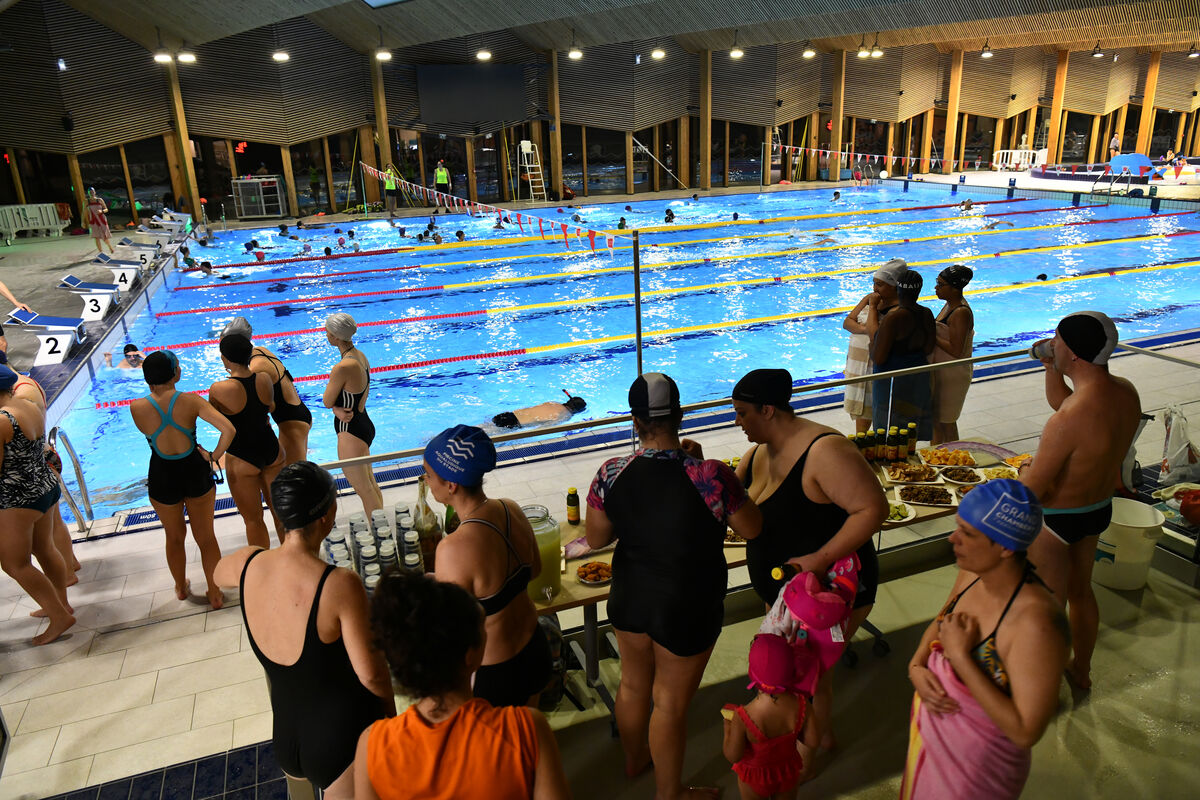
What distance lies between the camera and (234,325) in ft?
14.6

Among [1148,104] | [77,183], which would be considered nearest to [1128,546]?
[77,183]

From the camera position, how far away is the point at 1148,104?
31188 mm

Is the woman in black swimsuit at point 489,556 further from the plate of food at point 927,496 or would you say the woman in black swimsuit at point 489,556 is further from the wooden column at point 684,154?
the wooden column at point 684,154

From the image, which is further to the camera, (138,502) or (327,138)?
(327,138)

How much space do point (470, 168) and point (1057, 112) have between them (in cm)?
2277

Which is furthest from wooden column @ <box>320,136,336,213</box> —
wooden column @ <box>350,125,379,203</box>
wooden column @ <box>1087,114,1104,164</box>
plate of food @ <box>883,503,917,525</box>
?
wooden column @ <box>1087,114,1104,164</box>

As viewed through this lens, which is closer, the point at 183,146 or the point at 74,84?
the point at 74,84

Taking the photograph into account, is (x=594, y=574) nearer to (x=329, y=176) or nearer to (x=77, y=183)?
(x=77, y=183)

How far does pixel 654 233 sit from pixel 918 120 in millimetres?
16578

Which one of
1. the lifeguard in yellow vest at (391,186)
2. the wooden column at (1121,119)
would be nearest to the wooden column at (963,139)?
the wooden column at (1121,119)

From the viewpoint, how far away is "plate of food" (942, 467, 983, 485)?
359 centimetres

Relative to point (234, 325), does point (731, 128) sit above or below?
above

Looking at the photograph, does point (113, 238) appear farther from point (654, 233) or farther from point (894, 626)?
point (894, 626)

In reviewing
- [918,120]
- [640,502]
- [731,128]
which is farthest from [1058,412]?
[918,120]
